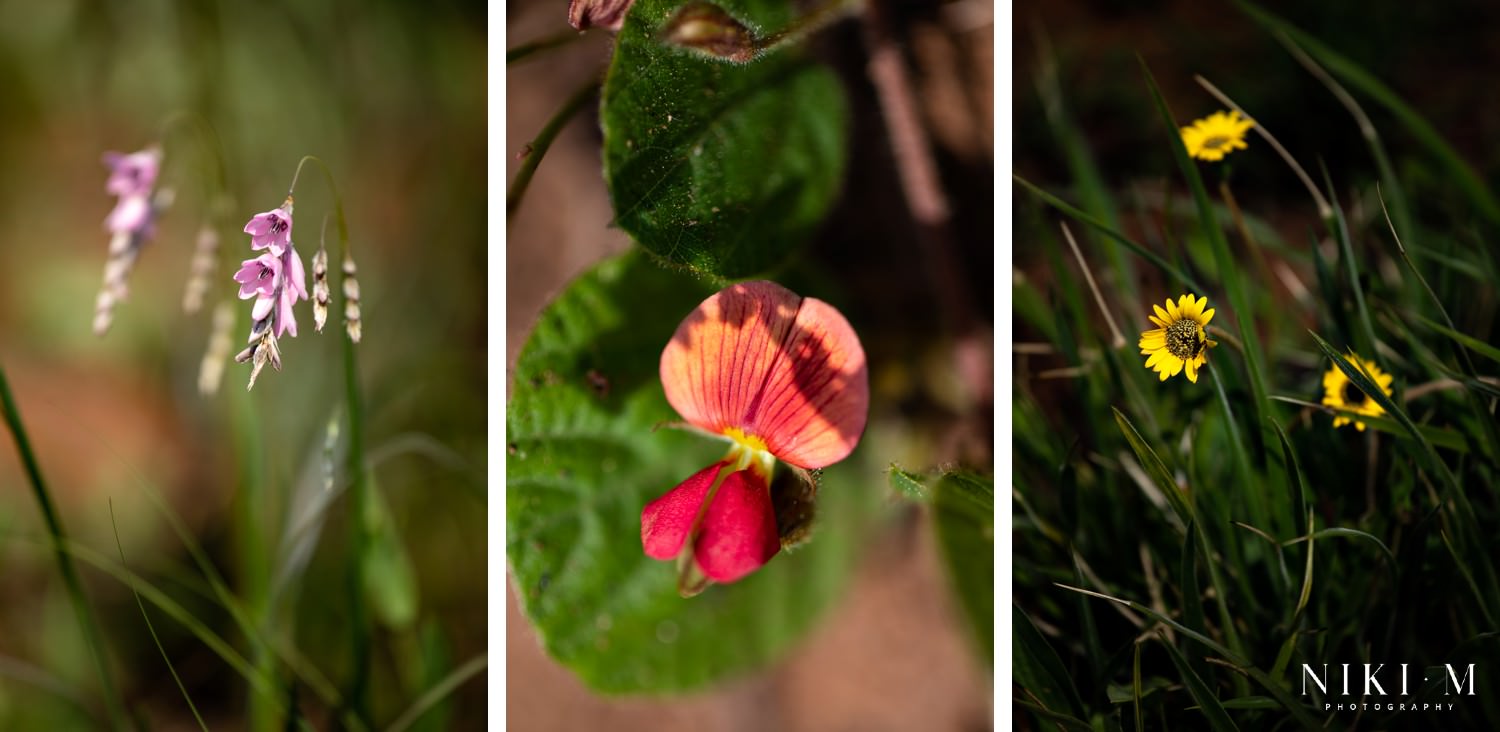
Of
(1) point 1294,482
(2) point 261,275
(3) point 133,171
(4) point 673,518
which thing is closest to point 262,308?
(2) point 261,275

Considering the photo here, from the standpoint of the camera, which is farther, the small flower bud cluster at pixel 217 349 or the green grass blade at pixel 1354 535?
the small flower bud cluster at pixel 217 349

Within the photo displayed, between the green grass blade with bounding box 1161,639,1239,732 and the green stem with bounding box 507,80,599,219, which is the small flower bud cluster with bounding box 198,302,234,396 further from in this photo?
the green grass blade with bounding box 1161,639,1239,732

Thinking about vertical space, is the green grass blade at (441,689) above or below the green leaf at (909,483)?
below

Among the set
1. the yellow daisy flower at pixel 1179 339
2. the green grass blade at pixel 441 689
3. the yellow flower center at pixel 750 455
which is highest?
the yellow daisy flower at pixel 1179 339

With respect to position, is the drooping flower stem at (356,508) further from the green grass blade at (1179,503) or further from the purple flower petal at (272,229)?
the green grass blade at (1179,503)

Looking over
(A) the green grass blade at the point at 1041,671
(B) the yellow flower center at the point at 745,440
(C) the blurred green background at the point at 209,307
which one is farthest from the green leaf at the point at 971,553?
(C) the blurred green background at the point at 209,307

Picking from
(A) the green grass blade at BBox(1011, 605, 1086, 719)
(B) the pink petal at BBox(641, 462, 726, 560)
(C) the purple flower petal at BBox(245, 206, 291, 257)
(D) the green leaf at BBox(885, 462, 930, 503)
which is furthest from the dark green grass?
(C) the purple flower petal at BBox(245, 206, 291, 257)

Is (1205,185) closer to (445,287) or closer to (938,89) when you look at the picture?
(938,89)
